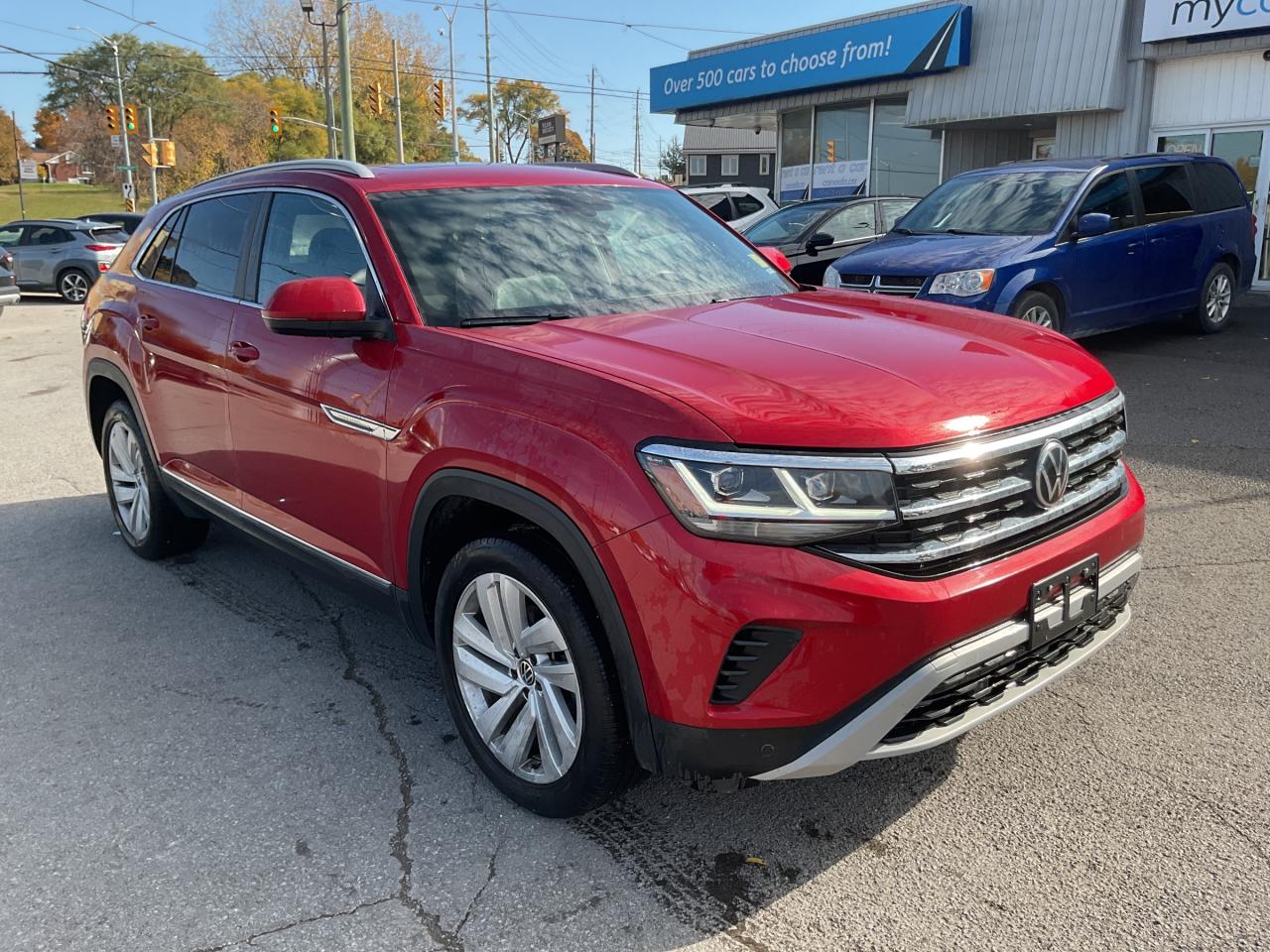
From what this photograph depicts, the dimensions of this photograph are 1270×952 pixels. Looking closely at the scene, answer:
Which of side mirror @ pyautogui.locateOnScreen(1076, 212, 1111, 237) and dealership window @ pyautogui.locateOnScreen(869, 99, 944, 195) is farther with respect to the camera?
dealership window @ pyautogui.locateOnScreen(869, 99, 944, 195)

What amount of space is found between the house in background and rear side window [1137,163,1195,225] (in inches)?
2197

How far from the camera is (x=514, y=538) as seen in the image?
2781mm

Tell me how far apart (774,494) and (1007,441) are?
651 millimetres

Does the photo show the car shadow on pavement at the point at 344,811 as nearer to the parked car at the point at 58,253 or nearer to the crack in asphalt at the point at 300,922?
the crack in asphalt at the point at 300,922

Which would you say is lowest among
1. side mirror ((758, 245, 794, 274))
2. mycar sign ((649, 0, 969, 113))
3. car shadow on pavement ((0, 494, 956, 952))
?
car shadow on pavement ((0, 494, 956, 952))

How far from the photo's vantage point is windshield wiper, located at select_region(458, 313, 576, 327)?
3.18 m

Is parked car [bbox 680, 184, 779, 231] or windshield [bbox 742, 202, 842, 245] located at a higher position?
parked car [bbox 680, 184, 779, 231]

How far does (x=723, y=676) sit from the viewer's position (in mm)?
2365

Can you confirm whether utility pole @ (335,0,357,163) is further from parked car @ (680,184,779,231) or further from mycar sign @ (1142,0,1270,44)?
mycar sign @ (1142,0,1270,44)

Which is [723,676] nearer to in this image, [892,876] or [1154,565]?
[892,876]

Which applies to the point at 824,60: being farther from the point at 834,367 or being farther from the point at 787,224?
the point at 834,367

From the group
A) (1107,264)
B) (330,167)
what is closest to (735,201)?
(1107,264)

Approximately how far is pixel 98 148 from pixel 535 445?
313ft

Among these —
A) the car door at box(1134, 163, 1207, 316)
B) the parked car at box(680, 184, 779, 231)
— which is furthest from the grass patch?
the car door at box(1134, 163, 1207, 316)
